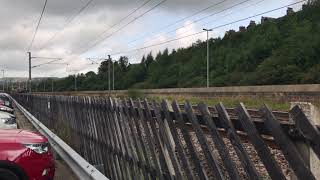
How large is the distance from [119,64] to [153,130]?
6066 inches

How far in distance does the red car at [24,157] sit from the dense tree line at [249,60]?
183ft

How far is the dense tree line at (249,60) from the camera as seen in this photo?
72.5 meters

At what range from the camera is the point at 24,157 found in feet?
23.6

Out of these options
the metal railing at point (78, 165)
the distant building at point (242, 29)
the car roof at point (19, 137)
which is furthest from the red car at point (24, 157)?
the distant building at point (242, 29)

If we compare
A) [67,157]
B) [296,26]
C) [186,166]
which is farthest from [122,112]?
[296,26]

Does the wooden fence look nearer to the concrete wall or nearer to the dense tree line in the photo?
the concrete wall

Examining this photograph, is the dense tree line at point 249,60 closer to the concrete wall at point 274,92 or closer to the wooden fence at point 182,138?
the concrete wall at point 274,92

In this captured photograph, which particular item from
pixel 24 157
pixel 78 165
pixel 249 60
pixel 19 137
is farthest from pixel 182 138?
pixel 249 60

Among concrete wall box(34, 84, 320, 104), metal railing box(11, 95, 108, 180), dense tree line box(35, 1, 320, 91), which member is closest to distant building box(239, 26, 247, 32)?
dense tree line box(35, 1, 320, 91)

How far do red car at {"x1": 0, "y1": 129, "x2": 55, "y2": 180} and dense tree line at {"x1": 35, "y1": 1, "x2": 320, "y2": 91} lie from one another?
55.7 metres

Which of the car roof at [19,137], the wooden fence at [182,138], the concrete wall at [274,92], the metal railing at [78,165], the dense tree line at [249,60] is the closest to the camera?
the wooden fence at [182,138]

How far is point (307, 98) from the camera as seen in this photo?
89.4ft

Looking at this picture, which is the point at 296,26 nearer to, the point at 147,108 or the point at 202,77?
the point at 202,77

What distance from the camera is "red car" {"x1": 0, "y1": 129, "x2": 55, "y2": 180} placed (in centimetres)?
704
